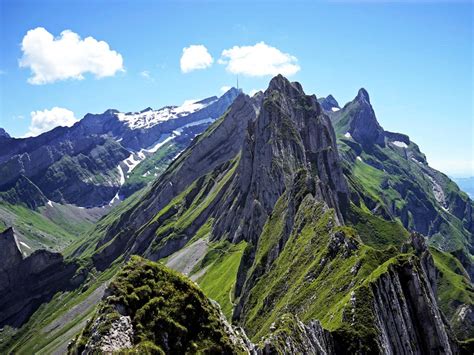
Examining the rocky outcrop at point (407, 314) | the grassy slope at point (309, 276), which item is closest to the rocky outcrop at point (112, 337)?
the grassy slope at point (309, 276)

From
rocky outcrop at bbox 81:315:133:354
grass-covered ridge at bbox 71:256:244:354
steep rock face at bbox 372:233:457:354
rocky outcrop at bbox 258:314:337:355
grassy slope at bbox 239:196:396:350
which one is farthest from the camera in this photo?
grassy slope at bbox 239:196:396:350

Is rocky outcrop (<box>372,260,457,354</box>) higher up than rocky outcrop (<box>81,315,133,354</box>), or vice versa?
rocky outcrop (<box>81,315,133,354</box>)

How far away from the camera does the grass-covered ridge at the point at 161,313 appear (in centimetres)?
3688

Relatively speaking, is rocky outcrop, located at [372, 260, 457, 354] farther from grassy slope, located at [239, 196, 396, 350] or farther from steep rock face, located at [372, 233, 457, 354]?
grassy slope, located at [239, 196, 396, 350]

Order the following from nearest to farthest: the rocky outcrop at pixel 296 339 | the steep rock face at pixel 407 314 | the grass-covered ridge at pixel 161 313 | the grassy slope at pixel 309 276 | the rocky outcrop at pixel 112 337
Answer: the rocky outcrop at pixel 112 337 → the grass-covered ridge at pixel 161 313 → the rocky outcrop at pixel 296 339 → the steep rock face at pixel 407 314 → the grassy slope at pixel 309 276

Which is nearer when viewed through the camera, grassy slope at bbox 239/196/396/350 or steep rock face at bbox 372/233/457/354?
steep rock face at bbox 372/233/457/354

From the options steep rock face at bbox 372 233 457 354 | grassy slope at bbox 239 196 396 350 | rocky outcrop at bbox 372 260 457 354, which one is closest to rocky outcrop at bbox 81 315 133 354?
grassy slope at bbox 239 196 396 350

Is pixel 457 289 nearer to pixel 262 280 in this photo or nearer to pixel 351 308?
pixel 262 280

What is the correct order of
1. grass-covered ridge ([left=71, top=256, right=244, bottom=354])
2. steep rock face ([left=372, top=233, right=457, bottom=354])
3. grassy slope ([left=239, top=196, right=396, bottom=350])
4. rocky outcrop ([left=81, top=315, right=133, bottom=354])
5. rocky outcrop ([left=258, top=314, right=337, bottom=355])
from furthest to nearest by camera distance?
grassy slope ([left=239, top=196, right=396, bottom=350]), steep rock face ([left=372, top=233, right=457, bottom=354]), rocky outcrop ([left=258, top=314, right=337, bottom=355]), grass-covered ridge ([left=71, top=256, right=244, bottom=354]), rocky outcrop ([left=81, top=315, right=133, bottom=354])

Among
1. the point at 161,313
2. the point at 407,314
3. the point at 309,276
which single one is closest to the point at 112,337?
the point at 161,313

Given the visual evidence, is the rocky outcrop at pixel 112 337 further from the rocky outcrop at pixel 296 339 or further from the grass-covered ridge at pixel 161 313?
the rocky outcrop at pixel 296 339

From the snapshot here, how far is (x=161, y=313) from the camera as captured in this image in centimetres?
3838

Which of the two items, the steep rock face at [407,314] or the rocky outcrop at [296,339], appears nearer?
the rocky outcrop at [296,339]

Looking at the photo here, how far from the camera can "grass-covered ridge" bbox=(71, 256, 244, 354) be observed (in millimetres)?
36875
